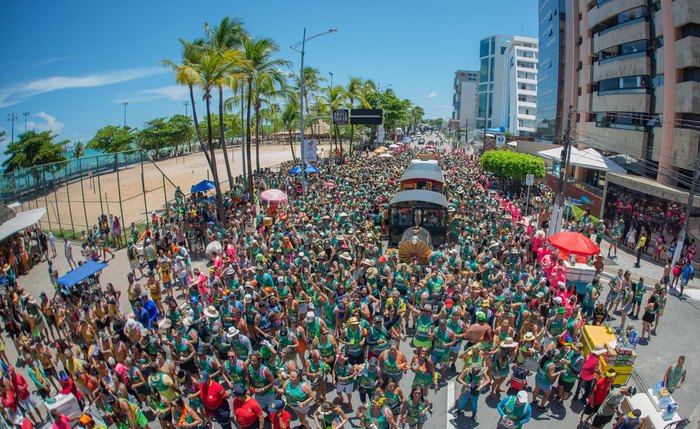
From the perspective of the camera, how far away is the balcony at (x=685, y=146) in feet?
69.1

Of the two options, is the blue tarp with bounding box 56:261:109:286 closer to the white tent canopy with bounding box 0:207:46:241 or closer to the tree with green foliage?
the white tent canopy with bounding box 0:207:46:241

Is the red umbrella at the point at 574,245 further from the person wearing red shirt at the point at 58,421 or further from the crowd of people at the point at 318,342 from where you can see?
the person wearing red shirt at the point at 58,421

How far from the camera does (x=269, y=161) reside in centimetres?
6306

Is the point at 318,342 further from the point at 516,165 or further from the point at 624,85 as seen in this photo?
the point at 624,85

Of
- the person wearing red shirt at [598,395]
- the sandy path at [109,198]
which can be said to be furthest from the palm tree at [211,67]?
the person wearing red shirt at [598,395]

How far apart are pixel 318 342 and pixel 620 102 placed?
30.5 m

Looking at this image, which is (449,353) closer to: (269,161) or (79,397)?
(79,397)

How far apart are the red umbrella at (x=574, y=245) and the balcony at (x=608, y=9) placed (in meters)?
22.3

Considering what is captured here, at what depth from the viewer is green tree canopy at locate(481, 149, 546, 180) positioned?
1110 inches

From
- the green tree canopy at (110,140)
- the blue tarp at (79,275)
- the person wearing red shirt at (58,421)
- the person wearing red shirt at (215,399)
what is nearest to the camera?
the person wearing red shirt at (58,421)

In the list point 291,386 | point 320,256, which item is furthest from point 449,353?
point 320,256

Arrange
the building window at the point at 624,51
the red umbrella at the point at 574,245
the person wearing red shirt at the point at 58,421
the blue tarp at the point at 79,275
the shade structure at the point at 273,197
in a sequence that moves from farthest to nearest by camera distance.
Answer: the building window at the point at 624,51 < the shade structure at the point at 273,197 < the red umbrella at the point at 574,245 < the blue tarp at the point at 79,275 < the person wearing red shirt at the point at 58,421

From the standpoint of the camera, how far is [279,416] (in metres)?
6.00

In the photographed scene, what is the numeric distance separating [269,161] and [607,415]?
2358 inches
